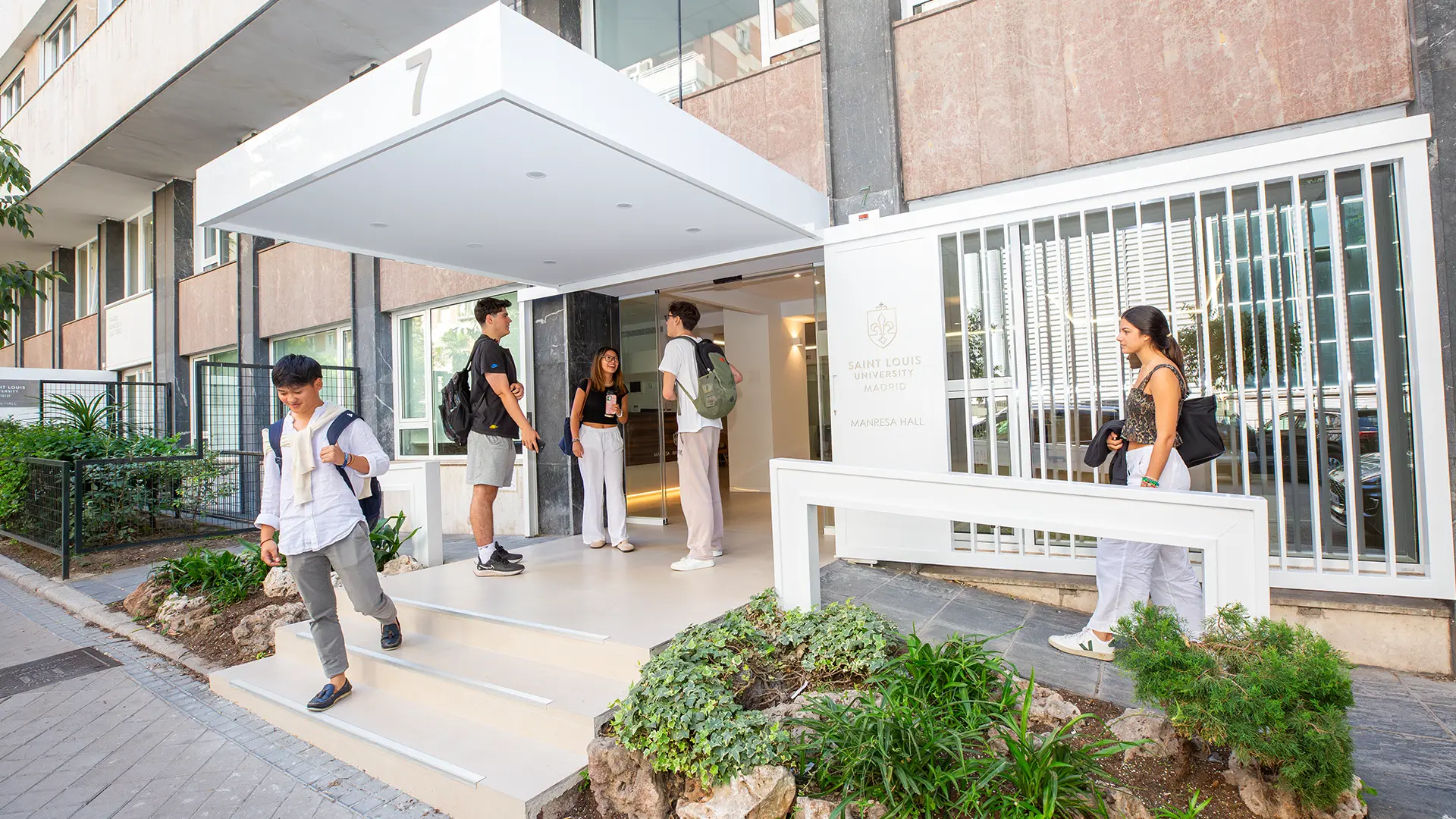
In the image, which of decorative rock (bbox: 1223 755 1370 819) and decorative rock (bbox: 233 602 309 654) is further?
decorative rock (bbox: 233 602 309 654)

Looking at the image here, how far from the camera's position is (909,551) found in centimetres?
464

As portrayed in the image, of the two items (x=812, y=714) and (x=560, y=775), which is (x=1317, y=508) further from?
(x=560, y=775)

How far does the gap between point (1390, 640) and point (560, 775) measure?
419cm

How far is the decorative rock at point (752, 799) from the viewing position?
2.33 meters

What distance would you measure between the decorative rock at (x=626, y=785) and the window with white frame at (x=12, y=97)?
2018 cm

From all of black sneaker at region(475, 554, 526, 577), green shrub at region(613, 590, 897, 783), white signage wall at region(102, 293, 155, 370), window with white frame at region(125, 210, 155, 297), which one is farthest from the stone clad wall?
white signage wall at region(102, 293, 155, 370)

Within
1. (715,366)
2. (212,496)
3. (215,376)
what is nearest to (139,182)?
(215,376)

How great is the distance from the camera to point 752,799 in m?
2.34

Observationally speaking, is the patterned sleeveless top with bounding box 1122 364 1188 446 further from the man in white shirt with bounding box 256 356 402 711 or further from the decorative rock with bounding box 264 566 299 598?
the decorative rock with bounding box 264 566 299 598

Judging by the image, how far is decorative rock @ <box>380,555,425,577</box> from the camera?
17.5 feet

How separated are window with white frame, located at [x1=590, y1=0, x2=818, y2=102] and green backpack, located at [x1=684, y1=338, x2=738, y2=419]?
8.24ft

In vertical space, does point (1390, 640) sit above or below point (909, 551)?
below

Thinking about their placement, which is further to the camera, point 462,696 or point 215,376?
point 215,376

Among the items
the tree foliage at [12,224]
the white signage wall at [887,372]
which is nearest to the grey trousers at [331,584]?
the white signage wall at [887,372]
